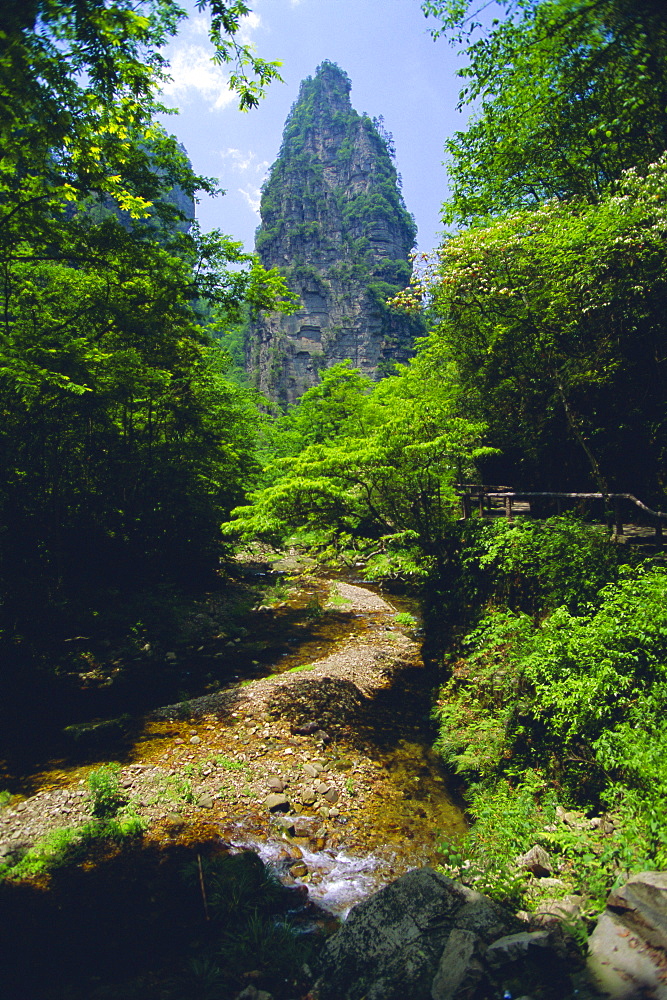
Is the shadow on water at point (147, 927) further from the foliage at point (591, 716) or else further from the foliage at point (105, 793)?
the foliage at point (591, 716)

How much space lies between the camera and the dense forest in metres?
4.15

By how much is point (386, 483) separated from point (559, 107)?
9449 mm

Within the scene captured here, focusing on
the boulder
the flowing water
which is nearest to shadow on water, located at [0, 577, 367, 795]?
the flowing water

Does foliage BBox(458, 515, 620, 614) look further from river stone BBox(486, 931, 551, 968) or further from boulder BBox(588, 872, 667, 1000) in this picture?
river stone BBox(486, 931, 551, 968)

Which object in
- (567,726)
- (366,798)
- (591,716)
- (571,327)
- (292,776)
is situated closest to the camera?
(591,716)

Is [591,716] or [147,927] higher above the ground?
[591,716]

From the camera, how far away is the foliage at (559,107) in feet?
9.84

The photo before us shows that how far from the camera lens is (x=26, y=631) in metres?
9.37

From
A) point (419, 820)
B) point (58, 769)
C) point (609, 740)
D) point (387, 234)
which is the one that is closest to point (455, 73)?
point (609, 740)

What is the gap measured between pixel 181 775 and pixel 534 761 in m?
4.88

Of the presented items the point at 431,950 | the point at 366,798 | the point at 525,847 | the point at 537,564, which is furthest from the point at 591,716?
the point at 537,564

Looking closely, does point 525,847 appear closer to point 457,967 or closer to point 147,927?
point 457,967

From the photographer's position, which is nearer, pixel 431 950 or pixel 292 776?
pixel 431 950

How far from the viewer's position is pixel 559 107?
1034 centimetres
